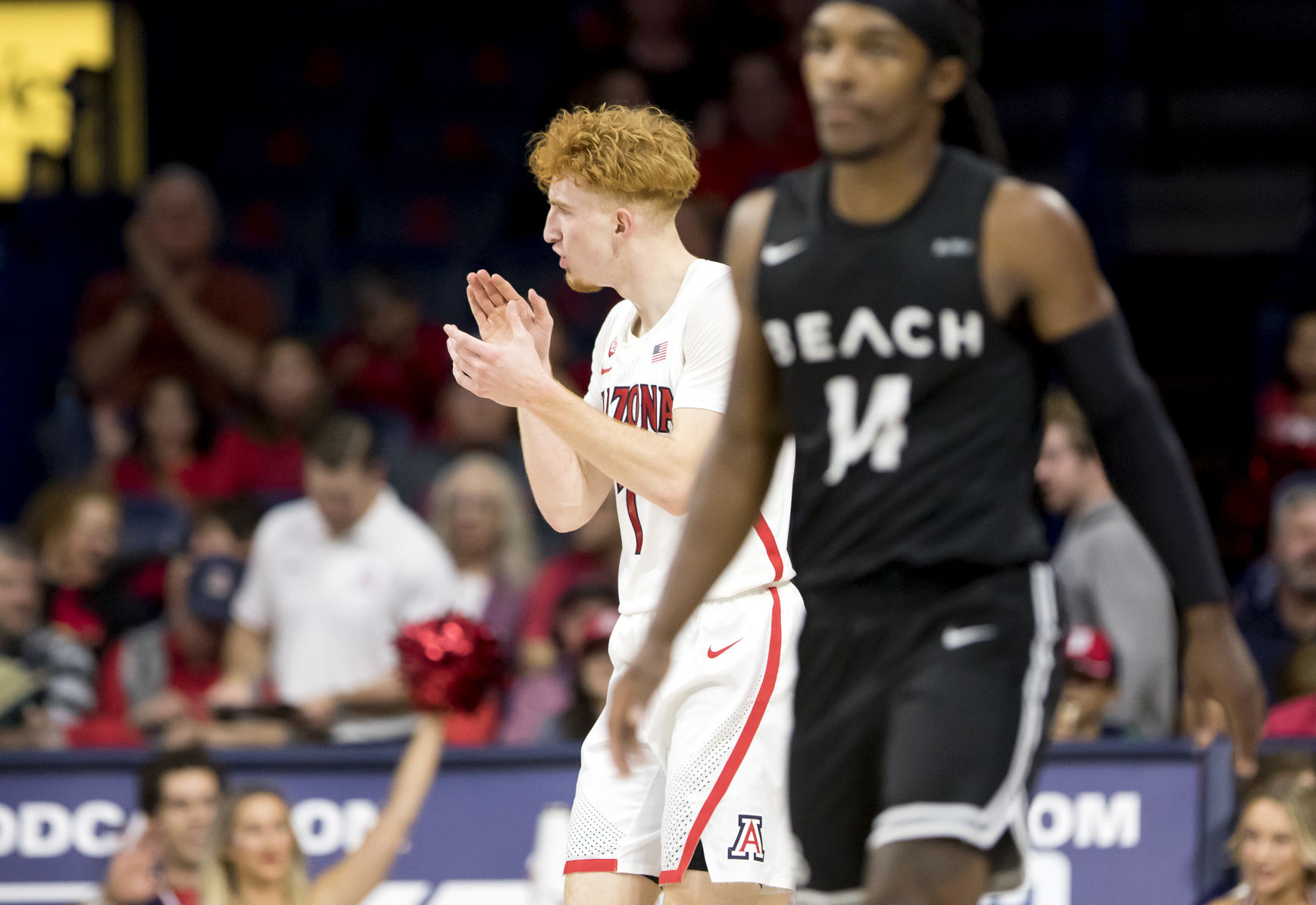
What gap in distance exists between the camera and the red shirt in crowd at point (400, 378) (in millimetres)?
10375

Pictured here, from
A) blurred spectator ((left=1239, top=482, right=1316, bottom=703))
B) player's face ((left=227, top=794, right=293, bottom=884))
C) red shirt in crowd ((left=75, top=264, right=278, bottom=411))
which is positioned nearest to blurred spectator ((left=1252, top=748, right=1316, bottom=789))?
blurred spectator ((left=1239, top=482, right=1316, bottom=703))

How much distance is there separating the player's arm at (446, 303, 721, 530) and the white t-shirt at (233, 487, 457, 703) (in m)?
3.79

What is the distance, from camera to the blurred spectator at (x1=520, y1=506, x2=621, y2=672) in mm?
8227

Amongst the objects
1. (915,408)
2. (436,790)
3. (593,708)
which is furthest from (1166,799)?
(915,408)

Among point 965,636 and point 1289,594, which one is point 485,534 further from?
point 965,636

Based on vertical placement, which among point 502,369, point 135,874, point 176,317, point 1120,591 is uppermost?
point 176,317

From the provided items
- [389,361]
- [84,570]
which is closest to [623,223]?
[84,570]

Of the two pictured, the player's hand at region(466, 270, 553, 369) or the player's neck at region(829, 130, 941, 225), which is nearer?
the player's neck at region(829, 130, 941, 225)

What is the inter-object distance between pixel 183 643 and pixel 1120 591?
13.3 feet

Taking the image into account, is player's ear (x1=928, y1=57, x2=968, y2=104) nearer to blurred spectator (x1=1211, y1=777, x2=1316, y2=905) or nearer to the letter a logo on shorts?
the letter a logo on shorts

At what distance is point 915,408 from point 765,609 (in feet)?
4.30

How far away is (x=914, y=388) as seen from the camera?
3242 millimetres

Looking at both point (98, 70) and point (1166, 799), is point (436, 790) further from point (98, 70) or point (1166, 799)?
point (98, 70)

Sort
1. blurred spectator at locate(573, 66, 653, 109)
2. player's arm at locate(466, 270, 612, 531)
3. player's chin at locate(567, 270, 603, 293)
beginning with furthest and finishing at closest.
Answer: blurred spectator at locate(573, 66, 653, 109), player's chin at locate(567, 270, 603, 293), player's arm at locate(466, 270, 612, 531)
